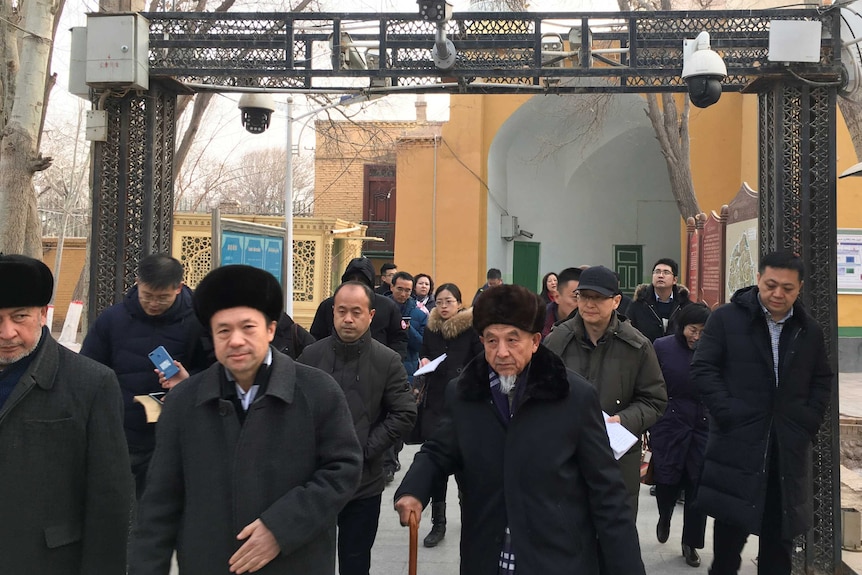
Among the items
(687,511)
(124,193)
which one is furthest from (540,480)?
(124,193)

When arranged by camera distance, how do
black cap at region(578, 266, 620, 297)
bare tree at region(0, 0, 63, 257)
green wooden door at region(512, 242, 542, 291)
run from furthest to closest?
1. green wooden door at region(512, 242, 542, 291)
2. bare tree at region(0, 0, 63, 257)
3. black cap at region(578, 266, 620, 297)

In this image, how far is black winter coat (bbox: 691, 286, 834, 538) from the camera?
4.63 m

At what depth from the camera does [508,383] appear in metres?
3.13

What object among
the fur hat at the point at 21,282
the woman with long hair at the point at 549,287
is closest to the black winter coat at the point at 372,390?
the fur hat at the point at 21,282

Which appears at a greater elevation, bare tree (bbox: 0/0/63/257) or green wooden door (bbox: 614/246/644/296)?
bare tree (bbox: 0/0/63/257)

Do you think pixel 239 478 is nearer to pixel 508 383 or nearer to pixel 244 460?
pixel 244 460

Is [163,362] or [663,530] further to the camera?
[663,530]

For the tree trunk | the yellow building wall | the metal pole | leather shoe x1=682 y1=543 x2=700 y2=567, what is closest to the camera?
leather shoe x1=682 y1=543 x2=700 y2=567

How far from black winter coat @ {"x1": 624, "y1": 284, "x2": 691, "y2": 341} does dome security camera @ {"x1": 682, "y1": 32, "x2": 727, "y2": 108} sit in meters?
2.56

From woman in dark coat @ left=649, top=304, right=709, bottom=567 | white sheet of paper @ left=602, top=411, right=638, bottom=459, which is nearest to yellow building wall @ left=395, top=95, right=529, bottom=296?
woman in dark coat @ left=649, top=304, right=709, bottom=567

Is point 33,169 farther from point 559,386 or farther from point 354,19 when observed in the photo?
point 559,386

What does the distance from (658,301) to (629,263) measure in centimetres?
1613

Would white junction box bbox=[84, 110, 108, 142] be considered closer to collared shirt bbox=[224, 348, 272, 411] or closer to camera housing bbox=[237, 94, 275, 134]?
camera housing bbox=[237, 94, 275, 134]

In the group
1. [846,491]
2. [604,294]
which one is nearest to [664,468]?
[604,294]
